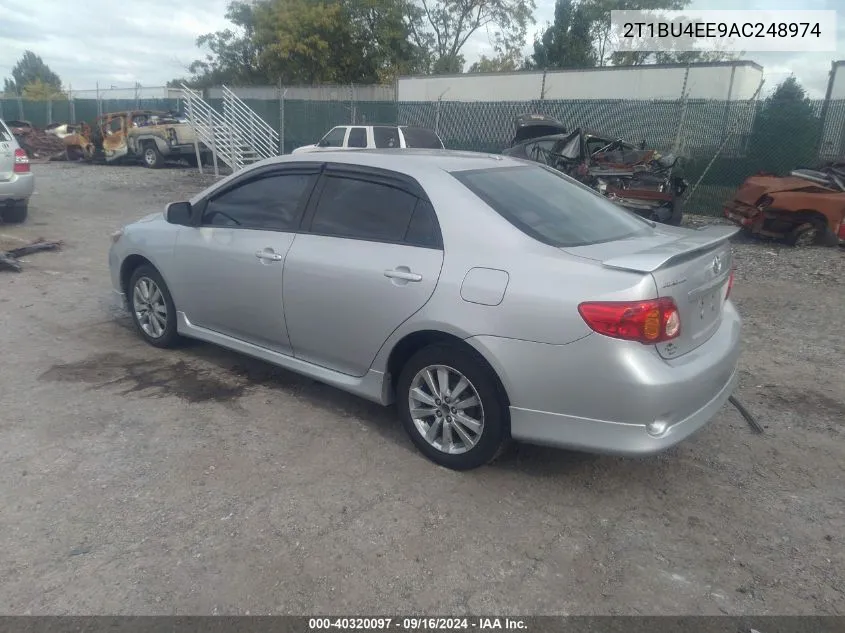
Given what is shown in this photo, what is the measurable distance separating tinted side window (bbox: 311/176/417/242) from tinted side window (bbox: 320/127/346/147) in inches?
502

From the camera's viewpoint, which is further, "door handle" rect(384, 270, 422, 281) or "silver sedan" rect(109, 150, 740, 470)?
"door handle" rect(384, 270, 422, 281)

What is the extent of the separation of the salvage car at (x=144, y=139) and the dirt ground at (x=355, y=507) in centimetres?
1792

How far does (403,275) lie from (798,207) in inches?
328

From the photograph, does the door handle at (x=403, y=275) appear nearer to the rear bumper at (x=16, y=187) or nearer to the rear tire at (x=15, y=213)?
the rear bumper at (x=16, y=187)

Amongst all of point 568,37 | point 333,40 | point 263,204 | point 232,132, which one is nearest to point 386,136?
point 232,132

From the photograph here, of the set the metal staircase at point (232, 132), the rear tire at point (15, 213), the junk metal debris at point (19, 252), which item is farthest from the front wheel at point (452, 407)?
the metal staircase at point (232, 132)

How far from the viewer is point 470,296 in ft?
10.9

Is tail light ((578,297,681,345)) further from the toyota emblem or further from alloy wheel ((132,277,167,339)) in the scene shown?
alloy wheel ((132,277,167,339))

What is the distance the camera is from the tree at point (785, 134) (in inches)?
488

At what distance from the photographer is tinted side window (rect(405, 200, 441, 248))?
3.57 meters

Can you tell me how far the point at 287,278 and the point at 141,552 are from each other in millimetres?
1779

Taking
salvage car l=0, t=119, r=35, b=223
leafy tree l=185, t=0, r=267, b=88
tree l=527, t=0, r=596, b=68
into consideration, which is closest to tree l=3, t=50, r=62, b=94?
leafy tree l=185, t=0, r=267, b=88

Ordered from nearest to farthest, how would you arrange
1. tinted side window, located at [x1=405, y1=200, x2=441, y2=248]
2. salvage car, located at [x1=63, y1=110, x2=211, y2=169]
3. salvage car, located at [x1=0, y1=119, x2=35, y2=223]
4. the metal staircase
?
tinted side window, located at [x1=405, y1=200, x2=441, y2=248] → salvage car, located at [x1=0, y1=119, x2=35, y2=223] → the metal staircase → salvage car, located at [x1=63, y1=110, x2=211, y2=169]

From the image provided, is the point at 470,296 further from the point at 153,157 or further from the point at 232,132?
the point at 153,157
